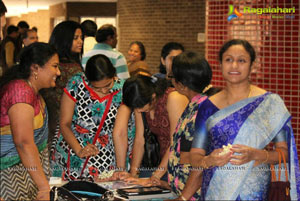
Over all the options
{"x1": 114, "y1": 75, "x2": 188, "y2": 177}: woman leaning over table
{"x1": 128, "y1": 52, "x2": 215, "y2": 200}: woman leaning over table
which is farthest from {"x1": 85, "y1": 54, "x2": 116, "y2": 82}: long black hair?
{"x1": 128, "y1": 52, "x2": 215, "y2": 200}: woman leaning over table

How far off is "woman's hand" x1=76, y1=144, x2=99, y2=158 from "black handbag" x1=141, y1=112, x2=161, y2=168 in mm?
363

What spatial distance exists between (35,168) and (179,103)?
3.54 ft

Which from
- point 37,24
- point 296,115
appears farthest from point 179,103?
point 37,24

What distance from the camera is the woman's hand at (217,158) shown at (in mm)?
2677

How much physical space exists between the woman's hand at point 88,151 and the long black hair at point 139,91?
1.43 ft

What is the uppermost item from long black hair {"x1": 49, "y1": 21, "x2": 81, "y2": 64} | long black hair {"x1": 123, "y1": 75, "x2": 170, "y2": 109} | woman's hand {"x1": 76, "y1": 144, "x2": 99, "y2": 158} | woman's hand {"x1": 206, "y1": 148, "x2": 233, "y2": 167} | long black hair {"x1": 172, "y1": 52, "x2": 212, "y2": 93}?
long black hair {"x1": 49, "y1": 21, "x2": 81, "y2": 64}

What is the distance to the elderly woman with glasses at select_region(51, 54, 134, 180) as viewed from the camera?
3.80 meters

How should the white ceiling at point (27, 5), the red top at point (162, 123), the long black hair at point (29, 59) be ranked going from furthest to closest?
the white ceiling at point (27, 5), the red top at point (162, 123), the long black hair at point (29, 59)

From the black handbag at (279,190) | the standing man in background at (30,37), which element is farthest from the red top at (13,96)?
the standing man in background at (30,37)

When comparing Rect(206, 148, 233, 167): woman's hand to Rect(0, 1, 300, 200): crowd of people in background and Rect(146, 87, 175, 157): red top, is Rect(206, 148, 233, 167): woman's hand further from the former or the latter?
Rect(146, 87, 175, 157): red top

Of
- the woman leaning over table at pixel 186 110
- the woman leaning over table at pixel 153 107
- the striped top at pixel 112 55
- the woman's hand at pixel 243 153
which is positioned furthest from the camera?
the striped top at pixel 112 55

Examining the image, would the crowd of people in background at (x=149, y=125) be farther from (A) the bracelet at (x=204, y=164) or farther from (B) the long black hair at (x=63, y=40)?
(B) the long black hair at (x=63, y=40)

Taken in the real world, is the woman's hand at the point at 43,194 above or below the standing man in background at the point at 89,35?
below

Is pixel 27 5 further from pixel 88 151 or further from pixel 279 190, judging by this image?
pixel 279 190
